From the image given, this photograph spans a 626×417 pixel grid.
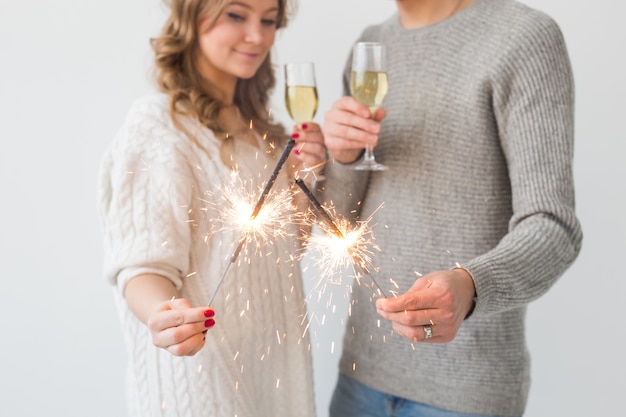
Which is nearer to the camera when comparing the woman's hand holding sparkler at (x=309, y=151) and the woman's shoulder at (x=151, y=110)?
the woman's shoulder at (x=151, y=110)

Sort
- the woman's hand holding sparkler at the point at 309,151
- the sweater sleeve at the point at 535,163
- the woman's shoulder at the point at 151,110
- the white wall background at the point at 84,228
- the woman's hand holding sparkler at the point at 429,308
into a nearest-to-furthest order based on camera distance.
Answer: the woman's hand holding sparkler at the point at 429,308 → the sweater sleeve at the point at 535,163 → the woman's shoulder at the point at 151,110 → the woman's hand holding sparkler at the point at 309,151 → the white wall background at the point at 84,228

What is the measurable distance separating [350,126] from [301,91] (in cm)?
14

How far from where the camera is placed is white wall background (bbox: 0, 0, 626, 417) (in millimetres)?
2305

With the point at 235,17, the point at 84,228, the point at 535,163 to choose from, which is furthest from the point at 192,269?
the point at 84,228

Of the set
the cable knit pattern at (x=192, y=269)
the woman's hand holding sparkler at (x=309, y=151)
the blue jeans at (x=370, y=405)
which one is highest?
the woman's hand holding sparkler at (x=309, y=151)

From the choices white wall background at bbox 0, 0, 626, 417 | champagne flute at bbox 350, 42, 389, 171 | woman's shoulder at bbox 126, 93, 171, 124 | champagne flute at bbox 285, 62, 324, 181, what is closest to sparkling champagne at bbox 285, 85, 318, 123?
champagne flute at bbox 285, 62, 324, 181

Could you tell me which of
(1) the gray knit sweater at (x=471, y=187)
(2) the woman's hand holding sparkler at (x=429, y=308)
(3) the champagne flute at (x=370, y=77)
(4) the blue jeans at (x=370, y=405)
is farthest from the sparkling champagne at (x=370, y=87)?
(4) the blue jeans at (x=370, y=405)

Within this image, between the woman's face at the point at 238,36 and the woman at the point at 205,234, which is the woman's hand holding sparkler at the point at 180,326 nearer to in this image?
the woman at the point at 205,234

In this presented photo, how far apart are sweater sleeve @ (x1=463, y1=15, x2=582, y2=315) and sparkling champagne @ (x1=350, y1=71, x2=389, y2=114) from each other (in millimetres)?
230

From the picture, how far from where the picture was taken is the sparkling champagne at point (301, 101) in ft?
5.49

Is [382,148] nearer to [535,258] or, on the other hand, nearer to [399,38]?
[399,38]

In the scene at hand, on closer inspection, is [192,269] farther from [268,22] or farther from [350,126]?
[268,22]

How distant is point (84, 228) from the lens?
239 cm

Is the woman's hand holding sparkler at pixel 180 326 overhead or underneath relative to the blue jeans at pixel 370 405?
overhead
